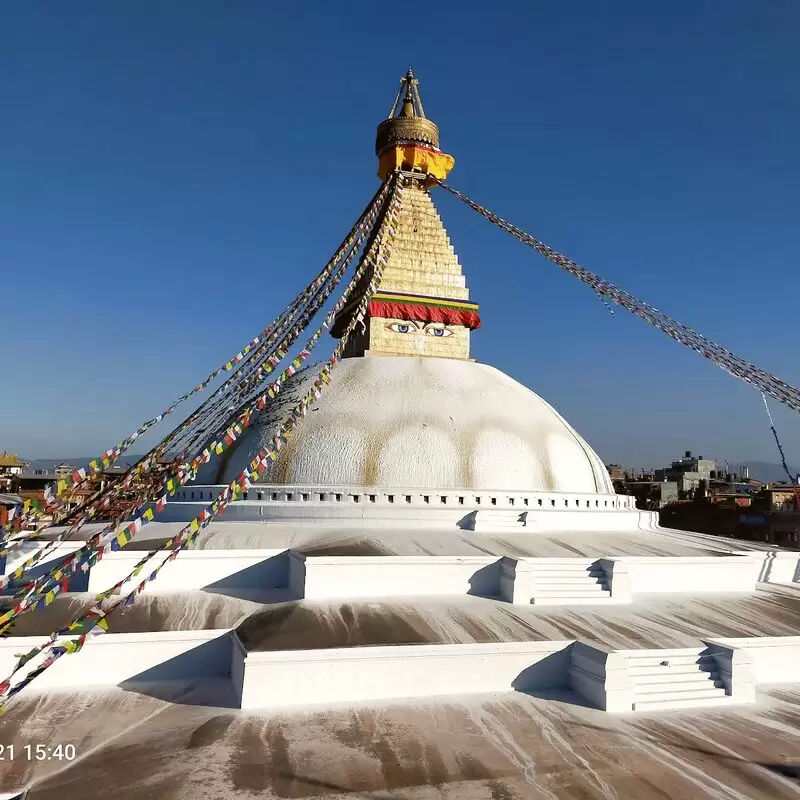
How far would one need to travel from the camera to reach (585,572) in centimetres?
839

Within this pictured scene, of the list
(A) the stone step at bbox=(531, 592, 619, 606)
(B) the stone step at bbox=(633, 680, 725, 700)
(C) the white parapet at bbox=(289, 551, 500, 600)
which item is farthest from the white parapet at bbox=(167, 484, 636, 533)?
(B) the stone step at bbox=(633, 680, 725, 700)

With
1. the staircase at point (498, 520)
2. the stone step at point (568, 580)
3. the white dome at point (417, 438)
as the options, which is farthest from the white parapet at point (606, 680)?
the white dome at point (417, 438)

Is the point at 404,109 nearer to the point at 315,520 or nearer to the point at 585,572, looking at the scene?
the point at 315,520

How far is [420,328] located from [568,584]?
610cm

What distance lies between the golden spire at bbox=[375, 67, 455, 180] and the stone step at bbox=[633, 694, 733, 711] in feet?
36.2

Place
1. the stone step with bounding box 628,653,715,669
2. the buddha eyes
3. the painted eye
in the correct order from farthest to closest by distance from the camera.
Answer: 1. the painted eye
2. the buddha eyes
3. the stone step with bounding box 628,653,715,669

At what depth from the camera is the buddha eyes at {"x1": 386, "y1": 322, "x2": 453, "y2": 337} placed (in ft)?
41.7

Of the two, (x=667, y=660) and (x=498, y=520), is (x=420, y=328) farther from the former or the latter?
(x=667, y=660)

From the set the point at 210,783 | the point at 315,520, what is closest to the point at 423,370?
the point at 315,520

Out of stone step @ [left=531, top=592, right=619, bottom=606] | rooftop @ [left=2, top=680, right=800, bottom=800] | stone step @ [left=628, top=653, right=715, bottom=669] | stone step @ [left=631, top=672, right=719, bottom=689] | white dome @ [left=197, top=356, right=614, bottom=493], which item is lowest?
rooftop @ [left=2, top=680, right=800, bottom=800]

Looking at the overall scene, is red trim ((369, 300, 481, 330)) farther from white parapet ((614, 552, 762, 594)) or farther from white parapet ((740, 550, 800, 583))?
white parapet ((740, 550, 800, 583))

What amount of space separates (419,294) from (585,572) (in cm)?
639

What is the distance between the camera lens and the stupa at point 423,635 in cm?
480

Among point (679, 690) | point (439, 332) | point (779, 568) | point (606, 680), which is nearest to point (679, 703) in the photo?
point (679, 690)
